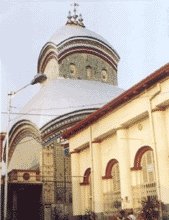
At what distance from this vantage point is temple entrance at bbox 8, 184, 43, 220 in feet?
82.4

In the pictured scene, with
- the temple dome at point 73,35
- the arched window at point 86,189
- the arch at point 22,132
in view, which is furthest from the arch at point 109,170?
the temple dome at point 73,35

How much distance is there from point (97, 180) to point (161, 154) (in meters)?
4.98

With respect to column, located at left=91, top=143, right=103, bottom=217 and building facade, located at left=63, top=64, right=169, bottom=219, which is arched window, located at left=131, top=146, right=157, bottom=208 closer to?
building facade, located at left=63, top=64, right=169, bottom=219

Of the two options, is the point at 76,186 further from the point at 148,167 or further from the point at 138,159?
the point at 148,167

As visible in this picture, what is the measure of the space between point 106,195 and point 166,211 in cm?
464

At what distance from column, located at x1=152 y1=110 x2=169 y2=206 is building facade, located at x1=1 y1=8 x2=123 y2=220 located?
11919mm

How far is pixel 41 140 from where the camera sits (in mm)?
25156

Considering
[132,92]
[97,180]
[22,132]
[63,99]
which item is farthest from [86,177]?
[22,132]

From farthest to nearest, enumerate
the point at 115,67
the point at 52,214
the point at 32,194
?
1. the point at 115,67
2. the point at 32,194
3. the point at 52,214

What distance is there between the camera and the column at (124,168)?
1545 centimetres

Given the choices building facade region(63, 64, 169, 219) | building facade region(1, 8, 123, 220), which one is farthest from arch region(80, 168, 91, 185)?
building facade region(1, 8, 123, 220)

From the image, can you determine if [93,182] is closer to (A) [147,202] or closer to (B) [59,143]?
(A) [147,202]

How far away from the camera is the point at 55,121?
2539 cm

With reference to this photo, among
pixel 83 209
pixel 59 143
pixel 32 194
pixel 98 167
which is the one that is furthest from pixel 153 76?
pixel 32 194
